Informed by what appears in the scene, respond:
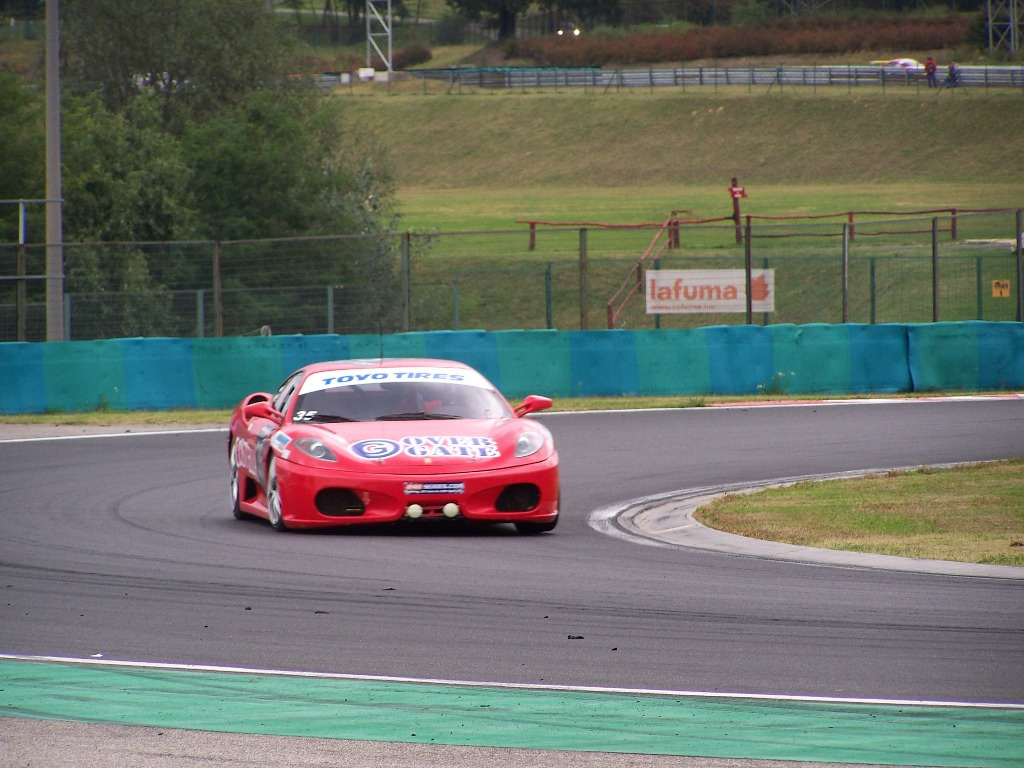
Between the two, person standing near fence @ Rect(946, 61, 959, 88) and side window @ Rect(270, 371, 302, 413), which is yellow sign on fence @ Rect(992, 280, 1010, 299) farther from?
person standing near fence @ Rect(946, 61, 959, 88)

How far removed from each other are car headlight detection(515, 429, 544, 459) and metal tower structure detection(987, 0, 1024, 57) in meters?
79.1

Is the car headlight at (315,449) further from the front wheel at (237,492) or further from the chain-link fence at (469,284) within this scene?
the chain-link fence at (469,284)

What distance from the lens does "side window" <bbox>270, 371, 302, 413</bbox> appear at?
1169 centimetres

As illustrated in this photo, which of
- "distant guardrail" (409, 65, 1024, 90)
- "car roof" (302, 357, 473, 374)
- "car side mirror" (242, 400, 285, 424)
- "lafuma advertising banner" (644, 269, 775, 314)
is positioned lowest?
"car side mirror" (242, 400, 285, 424)

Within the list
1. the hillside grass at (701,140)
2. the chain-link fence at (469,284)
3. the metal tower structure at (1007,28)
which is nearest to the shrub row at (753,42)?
the metal tower structure at (1007,28)

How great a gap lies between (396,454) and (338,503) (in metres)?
0.51

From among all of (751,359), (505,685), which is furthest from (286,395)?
(751,359)

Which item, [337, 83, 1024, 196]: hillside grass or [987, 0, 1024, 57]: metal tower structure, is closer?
[337, 83, 1024, 196]: hillside grass

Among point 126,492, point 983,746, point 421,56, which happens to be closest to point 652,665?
point 983,746

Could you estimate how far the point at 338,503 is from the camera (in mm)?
10500

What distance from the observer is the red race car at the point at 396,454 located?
1038 centimetres

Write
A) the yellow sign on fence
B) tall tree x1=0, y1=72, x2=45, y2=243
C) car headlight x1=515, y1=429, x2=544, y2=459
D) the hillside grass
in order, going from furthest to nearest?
the hillside grass, tall tree x1=0, y1=72, x2=45, y2=243, the yellow sign on fence, car headlight x1=515, y1=429, x2=544, y2=459

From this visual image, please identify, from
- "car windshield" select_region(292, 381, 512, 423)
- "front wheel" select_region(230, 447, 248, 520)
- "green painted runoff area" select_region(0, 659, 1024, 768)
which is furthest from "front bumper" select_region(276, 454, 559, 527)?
"green painted runoff area" select_region(0, 659, 1024, 768)

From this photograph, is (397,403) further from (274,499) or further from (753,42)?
(753,42)
